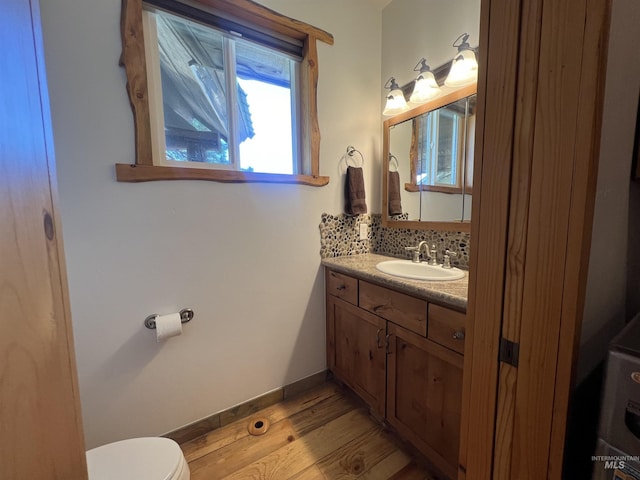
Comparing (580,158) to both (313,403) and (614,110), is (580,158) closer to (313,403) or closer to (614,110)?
(614,110)

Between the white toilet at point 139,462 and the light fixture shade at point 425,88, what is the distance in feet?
6.99

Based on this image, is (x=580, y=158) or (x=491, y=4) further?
(x=491, y=4)

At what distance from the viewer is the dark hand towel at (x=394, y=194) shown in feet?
6.35

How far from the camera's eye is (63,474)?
0.44 m

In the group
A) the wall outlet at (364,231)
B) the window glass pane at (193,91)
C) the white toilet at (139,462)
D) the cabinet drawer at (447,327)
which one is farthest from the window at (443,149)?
the white toilet at (139,462)

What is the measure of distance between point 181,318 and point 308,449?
3.16ft

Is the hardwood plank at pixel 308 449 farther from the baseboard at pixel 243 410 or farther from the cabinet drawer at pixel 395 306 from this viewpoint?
the cabinet drawer at pixel 395 306

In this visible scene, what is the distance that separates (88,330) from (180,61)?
1.42 meters

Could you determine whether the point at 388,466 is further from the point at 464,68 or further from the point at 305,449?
the point at 464,68

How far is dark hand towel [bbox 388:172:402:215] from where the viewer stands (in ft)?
6.35

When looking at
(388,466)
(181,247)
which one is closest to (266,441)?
(388,466)

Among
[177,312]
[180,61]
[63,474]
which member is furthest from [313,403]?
[180,61]

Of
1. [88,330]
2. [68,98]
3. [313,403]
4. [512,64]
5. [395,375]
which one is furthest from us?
[313,403]

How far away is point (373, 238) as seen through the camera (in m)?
2.13
